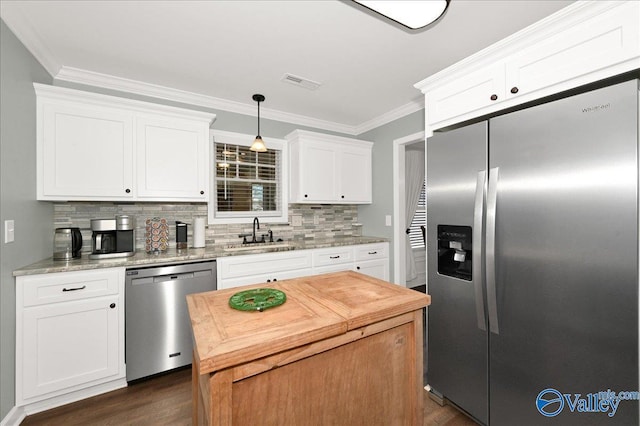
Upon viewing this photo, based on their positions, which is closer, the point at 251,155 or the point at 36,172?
the point at 36,172

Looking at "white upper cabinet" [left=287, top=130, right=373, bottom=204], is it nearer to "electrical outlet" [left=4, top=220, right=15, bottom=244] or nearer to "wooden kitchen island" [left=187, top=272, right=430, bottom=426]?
"wooden kitchen island" [left=187, top=272, right=430, bottom=426]

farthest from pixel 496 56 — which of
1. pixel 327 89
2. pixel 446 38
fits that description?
pixel 327 89

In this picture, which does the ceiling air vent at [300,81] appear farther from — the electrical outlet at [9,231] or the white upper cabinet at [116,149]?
the electrical outlet at [9,231]

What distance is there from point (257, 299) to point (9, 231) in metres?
1.82

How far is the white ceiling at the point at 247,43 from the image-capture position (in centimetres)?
171

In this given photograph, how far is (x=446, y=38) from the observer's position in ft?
6.56

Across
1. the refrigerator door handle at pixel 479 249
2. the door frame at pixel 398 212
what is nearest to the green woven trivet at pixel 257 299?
the refrigerator door handle at pixel 479 249

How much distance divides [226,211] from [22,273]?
174 centimetres

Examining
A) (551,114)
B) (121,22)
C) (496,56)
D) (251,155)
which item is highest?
(121,22)

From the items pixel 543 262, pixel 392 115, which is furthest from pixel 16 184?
pixel 392 115

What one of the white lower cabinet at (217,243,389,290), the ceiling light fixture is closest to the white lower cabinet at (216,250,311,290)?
the white lower cabinet at (217,243,389,290)

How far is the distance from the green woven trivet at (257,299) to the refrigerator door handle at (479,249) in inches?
47.5

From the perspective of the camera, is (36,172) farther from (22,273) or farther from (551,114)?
(551,114)

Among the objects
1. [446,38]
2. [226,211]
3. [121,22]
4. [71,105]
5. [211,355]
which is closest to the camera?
[211,355]
